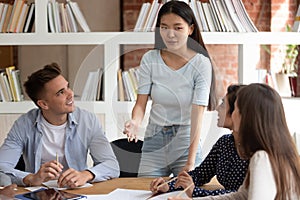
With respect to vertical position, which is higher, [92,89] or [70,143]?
[92,89]

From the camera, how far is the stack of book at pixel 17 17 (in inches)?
150

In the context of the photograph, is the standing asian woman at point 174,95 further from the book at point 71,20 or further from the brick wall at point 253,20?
the brick wall at point 253,20

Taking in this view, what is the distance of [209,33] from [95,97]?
786 mm

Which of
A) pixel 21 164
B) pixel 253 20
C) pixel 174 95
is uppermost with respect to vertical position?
pixel 253 20

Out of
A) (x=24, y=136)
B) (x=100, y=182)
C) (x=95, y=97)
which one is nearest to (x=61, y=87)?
(x=24, y=136)

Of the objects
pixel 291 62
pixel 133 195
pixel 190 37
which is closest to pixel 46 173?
pixel 133 195

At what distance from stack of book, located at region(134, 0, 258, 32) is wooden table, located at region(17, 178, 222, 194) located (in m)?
1.50

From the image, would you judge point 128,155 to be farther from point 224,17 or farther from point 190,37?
point 224,17

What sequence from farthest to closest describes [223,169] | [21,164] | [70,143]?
[21,164] < [70,143] < [223,169]

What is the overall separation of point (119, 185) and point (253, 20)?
382cm

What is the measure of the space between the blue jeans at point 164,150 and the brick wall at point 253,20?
10.6 feet

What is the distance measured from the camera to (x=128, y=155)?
2543 mm

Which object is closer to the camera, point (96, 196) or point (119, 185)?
point (96, 196)

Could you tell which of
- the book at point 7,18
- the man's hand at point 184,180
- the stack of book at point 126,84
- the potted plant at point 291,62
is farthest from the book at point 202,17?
the potted plant at point 291,62
